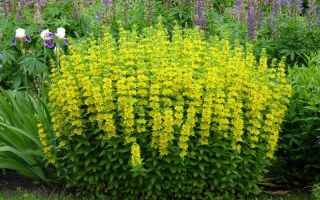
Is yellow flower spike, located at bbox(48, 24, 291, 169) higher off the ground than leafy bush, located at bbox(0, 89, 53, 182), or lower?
higher

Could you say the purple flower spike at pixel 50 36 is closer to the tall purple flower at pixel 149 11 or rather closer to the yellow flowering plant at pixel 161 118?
the yellow flowering plant at pixel 161 118

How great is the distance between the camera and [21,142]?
4.96m

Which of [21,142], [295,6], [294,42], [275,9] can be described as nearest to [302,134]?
[294,42]

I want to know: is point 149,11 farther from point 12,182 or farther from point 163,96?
point 12,182

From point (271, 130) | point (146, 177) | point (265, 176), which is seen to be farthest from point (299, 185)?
point (146, 177)

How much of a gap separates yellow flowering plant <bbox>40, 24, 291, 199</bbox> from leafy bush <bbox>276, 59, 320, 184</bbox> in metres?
0.32

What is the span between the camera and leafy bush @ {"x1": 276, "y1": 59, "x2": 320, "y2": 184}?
4891 mm

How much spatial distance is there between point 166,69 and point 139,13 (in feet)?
9.52

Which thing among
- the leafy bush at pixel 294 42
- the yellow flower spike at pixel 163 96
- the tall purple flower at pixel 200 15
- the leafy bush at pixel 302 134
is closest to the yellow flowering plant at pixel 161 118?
the yellow flower spike at pixel 163 96

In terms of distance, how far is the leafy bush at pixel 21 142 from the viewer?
15.9 ft

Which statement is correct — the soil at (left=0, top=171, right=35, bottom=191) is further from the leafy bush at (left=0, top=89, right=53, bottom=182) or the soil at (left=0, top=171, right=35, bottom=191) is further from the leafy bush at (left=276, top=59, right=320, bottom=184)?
the leafy bush at (left=276, top=59, right=320, bottom=184)

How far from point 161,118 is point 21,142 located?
1.32 meters

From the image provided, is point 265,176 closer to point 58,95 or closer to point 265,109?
point 265,109

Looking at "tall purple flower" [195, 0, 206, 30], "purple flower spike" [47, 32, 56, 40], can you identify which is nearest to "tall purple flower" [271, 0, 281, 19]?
"tall purple flower" [195, 0, 206, 30]
